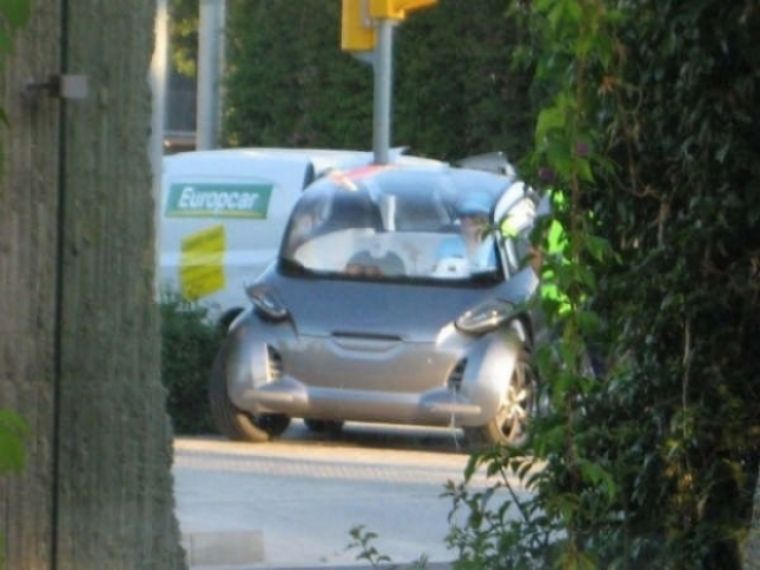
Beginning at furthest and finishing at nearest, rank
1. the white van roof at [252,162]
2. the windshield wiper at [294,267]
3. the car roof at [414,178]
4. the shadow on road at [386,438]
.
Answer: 1. the white van roof at [252,162]
2. the car roof at [414,178]
3. the shadow on road at [386,438]
4. the windshield wiper at [294,267]

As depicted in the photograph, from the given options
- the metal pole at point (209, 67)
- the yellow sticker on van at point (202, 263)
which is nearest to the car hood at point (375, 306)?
the yellow sticker on van at point (202, 263)

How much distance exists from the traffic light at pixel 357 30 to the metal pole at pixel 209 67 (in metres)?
9.83

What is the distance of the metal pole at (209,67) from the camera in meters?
22.6

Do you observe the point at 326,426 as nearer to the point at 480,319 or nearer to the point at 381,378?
the point at 381,378

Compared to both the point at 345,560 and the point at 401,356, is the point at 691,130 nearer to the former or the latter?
the point at 345,560

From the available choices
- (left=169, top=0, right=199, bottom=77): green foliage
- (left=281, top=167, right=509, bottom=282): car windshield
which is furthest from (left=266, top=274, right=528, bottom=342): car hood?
(left=169, top=0, right=199, bottom=77): green foliage

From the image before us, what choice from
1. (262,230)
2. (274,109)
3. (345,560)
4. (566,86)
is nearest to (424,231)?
(262,230)

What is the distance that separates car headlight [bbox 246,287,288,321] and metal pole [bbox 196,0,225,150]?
9.76 m

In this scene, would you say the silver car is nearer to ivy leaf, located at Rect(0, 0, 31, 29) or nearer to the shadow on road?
the shadow on road

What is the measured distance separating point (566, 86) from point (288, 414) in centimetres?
805

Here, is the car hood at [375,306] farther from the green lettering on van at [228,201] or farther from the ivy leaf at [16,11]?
the ivy leaf at [16,11]

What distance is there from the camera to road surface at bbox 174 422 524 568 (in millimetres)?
8773

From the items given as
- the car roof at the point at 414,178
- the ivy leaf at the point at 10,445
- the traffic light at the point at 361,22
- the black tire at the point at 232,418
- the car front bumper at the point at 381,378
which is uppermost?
the ivy leaf at the point at 10,445

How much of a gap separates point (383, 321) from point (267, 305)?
0.78m
